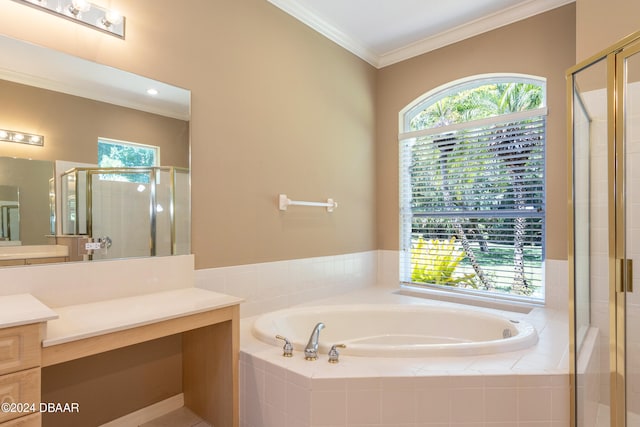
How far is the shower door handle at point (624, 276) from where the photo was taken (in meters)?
1.42

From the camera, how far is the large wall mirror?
1.52m

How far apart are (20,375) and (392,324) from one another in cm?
212

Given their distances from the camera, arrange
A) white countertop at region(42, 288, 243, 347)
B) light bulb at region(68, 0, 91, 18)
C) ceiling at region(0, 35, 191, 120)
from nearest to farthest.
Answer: white countertop at region(42, 288, 243, 347) < ceiling at region(0, 35, 191, 120) < light bulb at region(68, 0, 91, 18)

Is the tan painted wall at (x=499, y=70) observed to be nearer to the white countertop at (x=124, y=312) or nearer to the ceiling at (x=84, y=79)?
the ceiling at (x=84, y=79)

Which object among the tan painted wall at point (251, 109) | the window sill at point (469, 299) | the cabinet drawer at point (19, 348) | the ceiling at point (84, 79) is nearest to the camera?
the cabinet drawer at point (19, 348)

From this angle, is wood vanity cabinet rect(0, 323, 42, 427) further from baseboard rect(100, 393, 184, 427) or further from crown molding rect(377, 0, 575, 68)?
crown molding rect(377, 0, 575, 68)

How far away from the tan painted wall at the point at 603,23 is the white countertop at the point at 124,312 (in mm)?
2447

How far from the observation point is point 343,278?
3172 millimetres

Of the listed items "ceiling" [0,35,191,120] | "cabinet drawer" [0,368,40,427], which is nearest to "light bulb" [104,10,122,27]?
"ceiling" [0,35,191,120]

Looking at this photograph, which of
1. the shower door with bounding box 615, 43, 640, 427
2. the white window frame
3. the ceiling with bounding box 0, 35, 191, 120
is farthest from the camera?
the white window frame

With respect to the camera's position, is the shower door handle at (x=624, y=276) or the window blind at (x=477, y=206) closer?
the shower door handle at (x=624, y=276)

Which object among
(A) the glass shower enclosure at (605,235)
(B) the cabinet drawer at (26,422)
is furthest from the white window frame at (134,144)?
(A) the glass shower enclosure at (605,235)

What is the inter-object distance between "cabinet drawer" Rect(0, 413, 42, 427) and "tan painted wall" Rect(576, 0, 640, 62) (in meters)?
3.07

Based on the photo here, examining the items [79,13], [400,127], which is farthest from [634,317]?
[79,13]
